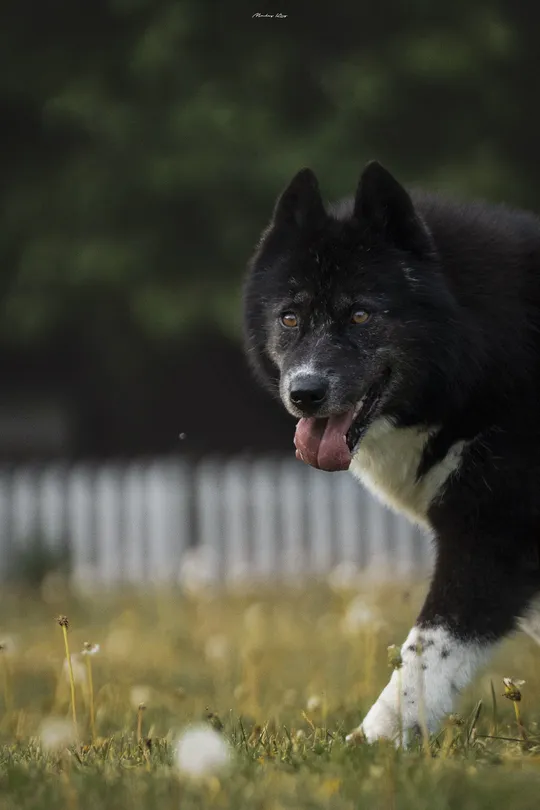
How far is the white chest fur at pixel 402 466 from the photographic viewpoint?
12.3ft

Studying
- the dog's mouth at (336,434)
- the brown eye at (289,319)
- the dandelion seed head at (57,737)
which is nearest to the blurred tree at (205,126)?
the brown eye at (289,319)

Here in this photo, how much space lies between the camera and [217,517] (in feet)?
41.1

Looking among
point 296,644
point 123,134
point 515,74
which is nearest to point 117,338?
point 123,134

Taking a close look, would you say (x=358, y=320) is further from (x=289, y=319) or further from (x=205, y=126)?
(x=205, y=126)

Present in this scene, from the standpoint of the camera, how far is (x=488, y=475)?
3.59 metres

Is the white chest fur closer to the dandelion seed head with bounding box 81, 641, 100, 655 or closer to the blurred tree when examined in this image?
the dandelion seed head with bounding box 81, 641, 100, 655

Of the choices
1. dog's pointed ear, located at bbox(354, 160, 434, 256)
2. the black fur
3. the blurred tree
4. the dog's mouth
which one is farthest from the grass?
the blurred tree

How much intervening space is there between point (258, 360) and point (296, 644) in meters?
2.69

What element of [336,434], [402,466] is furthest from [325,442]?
[402,466]

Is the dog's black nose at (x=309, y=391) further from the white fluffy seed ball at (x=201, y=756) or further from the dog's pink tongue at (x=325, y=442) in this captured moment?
the white fluffy seed ball at (x=201, y=756)

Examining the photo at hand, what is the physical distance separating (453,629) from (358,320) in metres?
1.02

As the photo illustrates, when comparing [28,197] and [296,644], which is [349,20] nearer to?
[28,197]

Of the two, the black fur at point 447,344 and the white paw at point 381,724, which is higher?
the black fur at point 447,344

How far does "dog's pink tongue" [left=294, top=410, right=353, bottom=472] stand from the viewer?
11.9ft
